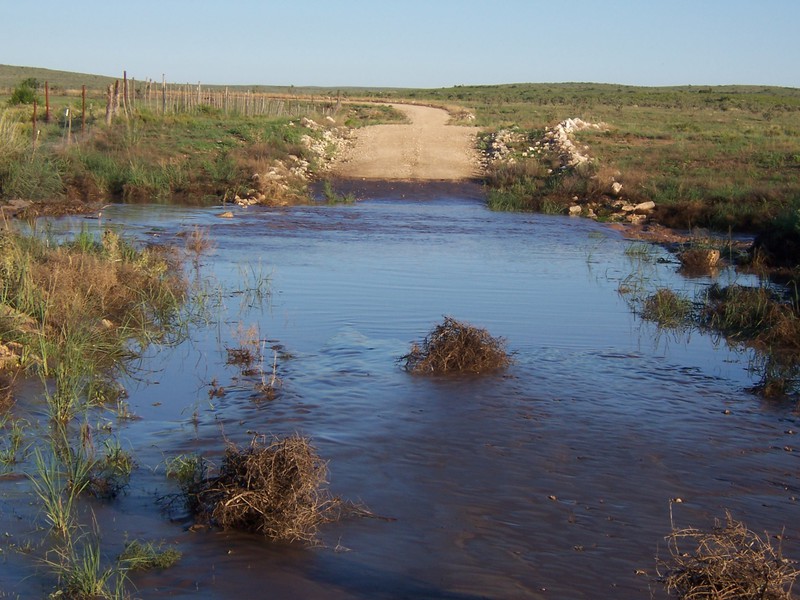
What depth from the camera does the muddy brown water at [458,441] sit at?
5250mm

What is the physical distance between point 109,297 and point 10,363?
8.51 ft

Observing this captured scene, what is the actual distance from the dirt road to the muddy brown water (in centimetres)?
1658

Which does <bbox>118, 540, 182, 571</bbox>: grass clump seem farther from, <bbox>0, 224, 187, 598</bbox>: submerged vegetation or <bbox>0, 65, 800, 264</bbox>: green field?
<bbox>0, 65, 800, 264</bbox>: green field

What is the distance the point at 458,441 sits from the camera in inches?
292

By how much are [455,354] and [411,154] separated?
2537cm

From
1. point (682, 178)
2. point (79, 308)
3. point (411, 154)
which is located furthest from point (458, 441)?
point (411, 154)

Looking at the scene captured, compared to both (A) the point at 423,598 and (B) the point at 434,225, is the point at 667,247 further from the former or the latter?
(A) the point at 423,598

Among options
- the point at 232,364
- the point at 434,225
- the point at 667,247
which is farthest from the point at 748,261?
the point at 232,364

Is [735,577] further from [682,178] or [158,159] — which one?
[158,159]

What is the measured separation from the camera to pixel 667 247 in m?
19.7

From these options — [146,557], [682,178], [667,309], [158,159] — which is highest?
[682,178]

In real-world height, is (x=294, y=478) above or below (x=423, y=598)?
above

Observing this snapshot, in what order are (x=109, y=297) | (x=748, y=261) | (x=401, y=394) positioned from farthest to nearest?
(x=748, y=261)
(x=109, y=297)
(x=401, y=394)

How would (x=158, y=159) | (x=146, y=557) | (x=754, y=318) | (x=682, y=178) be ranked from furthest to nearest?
(x=158, y=159)
(x=682, y=178)
(x=754, y=318)
(x=146, y=557)
